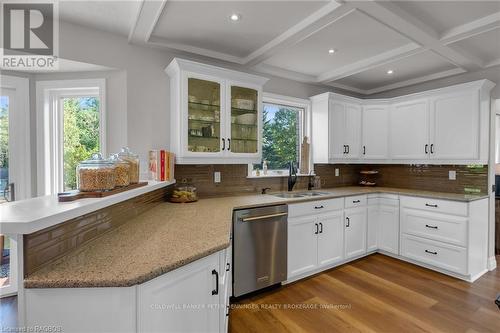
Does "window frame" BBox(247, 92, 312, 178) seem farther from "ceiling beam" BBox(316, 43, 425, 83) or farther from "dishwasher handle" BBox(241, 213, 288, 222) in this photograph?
"dishwasher handle" BBox(241, 213, 288, 222)

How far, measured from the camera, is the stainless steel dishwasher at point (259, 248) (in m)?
2.32

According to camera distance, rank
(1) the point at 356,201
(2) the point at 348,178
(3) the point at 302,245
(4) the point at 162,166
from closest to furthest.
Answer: (4) the point at 162,166 < (3) the point at 302,245 < (1) the point at 356,201 < (2) the point at 348,178

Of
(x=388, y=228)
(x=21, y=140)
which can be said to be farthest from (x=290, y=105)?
(x=21, y=140)

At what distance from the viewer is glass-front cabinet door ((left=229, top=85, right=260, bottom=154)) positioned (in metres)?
2.76

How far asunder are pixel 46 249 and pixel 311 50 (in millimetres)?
2784

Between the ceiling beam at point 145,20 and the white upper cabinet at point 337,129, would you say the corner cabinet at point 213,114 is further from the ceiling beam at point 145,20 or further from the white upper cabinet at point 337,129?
the white upper cabinet at point 337,129

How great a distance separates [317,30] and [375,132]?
2.21m

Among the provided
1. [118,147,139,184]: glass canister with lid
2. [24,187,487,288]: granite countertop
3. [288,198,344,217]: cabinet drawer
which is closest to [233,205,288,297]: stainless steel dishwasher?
[288,198,344,217]: cabinet drawer

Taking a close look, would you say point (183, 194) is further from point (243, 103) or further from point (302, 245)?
point (302, 245)

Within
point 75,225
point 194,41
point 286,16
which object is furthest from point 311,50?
point 75,225

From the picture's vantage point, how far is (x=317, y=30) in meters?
2.22

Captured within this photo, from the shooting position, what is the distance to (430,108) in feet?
10.9

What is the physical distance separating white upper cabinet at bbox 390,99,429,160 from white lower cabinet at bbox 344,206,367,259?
42.3 inches

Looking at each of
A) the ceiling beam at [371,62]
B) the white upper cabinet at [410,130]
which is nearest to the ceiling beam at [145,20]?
the ceiling beam at [371,62]
